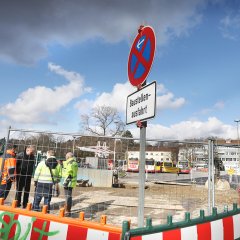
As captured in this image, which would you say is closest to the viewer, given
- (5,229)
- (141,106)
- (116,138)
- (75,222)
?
(75,222)

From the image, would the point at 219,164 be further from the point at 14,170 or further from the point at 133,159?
the point at 14,170

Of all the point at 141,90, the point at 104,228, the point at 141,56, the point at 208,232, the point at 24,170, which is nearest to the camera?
the point at 104,228

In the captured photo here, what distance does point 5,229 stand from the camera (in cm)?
420

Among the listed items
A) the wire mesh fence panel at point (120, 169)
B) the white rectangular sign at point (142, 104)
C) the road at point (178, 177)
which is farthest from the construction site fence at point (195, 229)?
the road at point (178, 177)

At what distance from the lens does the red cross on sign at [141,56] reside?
3764mm

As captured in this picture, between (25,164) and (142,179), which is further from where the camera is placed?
(25,164)

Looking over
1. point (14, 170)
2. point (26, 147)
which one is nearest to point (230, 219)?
point (26, 147)

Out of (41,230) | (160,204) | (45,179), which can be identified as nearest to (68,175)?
(45,179)

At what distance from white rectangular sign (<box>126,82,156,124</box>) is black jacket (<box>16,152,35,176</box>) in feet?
13.5

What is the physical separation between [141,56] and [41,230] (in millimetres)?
2499

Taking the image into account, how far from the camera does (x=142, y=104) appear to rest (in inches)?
149

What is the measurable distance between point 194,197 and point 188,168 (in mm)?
1552

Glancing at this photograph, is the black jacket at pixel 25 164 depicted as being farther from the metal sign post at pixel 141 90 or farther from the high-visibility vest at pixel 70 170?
the metal sign post at pixel 141 90

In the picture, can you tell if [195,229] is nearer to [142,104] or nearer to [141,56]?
[142,104]
